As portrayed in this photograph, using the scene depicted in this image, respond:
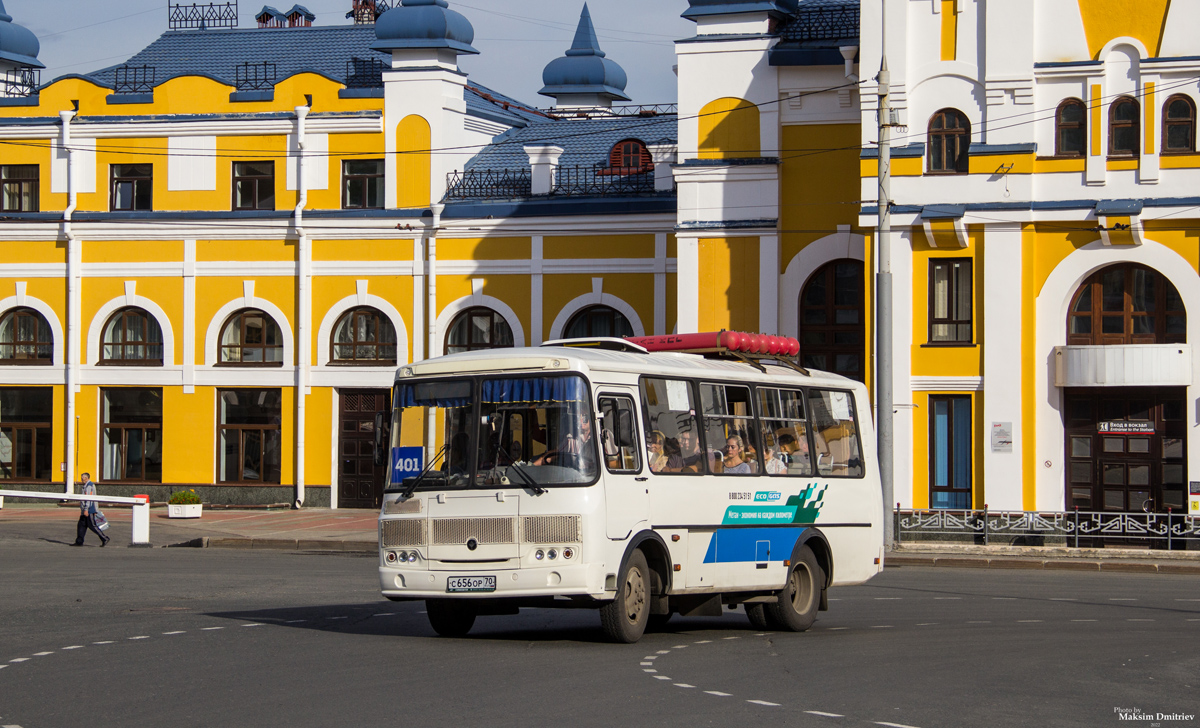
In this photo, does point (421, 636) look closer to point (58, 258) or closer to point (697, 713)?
point (697, 713)

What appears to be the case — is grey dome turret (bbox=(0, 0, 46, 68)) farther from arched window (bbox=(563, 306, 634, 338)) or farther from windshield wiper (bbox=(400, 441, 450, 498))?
windshield wiper (bbox=(400, 441, 450, 498))

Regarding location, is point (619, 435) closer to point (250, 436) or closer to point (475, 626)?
point (475, 626)

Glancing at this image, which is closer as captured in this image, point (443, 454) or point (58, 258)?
point (443, 454)

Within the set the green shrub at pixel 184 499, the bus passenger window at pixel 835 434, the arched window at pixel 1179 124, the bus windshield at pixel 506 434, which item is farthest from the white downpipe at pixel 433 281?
the bus windshield at pixel 506 434

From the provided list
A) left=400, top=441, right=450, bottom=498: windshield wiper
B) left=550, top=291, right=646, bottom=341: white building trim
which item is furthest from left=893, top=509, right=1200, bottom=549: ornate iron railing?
left=400, top=441, right=450, bottom=498: windshield wiper

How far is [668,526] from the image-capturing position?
44.4 feet

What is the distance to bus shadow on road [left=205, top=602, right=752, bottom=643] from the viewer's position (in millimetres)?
13789

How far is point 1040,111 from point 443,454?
19628 mm

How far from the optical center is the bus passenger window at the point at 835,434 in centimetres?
1598

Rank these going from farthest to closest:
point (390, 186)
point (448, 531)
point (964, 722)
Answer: point (390, 186)
point (448, 531)
point (964, 722)

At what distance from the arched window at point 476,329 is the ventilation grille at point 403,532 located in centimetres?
2347

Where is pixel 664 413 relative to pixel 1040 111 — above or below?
below

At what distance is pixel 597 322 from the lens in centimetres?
3631

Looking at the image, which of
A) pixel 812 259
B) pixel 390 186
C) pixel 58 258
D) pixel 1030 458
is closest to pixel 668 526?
pixel 1030 458
